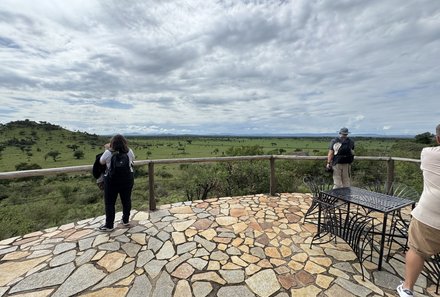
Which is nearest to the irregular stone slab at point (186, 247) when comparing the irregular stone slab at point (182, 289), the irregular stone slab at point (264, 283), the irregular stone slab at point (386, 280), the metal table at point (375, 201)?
the irregular stone slab at point (182, 289)

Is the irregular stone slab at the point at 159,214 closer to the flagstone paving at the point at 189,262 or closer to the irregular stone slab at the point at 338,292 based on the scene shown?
the flagstone paving at the point at 189,262

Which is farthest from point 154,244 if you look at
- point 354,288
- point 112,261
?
point 354,288

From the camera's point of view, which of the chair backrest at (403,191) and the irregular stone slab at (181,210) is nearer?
the chair backrest at (403,191)

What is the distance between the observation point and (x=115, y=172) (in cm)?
348

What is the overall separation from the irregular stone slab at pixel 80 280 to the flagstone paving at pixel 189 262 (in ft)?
0.03

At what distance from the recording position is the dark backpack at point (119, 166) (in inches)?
137

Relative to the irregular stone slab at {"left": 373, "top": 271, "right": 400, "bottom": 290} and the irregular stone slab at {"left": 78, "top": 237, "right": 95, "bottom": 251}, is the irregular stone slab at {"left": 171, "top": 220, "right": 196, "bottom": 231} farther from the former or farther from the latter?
the irregular stone slab at {"left": 373, "top": 271, "right": 400, "bottom": 290}

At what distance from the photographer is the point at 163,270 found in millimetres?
2703

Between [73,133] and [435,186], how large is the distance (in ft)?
228

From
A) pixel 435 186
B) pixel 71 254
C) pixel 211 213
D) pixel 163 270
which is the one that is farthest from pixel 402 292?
pixel 71 254

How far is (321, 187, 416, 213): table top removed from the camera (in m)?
2.81

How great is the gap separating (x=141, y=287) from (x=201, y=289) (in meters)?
0.63

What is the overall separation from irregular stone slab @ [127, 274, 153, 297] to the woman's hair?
183 cm

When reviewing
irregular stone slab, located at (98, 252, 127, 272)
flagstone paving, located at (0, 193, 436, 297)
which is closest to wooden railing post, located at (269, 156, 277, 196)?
flagstone paving, located at (0, 193, 436, 297)
